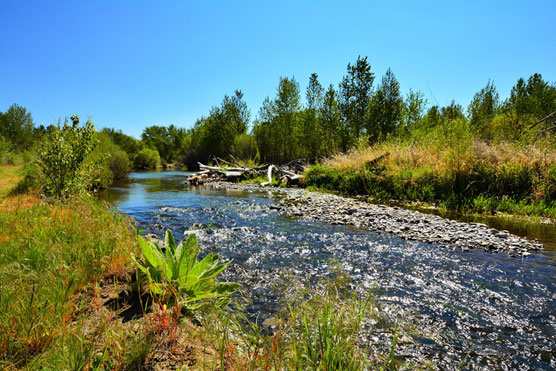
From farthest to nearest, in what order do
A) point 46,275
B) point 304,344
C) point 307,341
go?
point 46,275 → point 304,344 → point 307,341

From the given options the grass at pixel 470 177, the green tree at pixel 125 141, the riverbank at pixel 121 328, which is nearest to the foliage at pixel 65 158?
the riverbank at pixel 121 328

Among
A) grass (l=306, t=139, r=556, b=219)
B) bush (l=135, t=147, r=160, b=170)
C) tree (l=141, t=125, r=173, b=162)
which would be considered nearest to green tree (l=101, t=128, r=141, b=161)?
bush (l=135, t=147, r=160, b=170)

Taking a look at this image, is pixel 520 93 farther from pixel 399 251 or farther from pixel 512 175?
pixel 399 251

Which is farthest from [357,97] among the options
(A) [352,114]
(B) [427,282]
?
(B) [427,282]

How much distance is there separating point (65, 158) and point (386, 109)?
32.4 metres

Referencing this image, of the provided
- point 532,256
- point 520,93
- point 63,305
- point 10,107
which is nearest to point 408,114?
point 520,93

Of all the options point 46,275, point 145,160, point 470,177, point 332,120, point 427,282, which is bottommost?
point 427,282

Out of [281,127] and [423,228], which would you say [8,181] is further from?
[281,127]

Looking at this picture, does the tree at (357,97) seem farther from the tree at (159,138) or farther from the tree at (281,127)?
the tree at (159,138)

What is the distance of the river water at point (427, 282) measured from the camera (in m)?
2.41

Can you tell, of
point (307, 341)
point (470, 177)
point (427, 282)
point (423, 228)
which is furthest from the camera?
Answer: point (470, 177)

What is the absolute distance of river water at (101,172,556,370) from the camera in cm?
241

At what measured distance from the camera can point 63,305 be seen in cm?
212

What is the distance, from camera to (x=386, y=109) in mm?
31375
